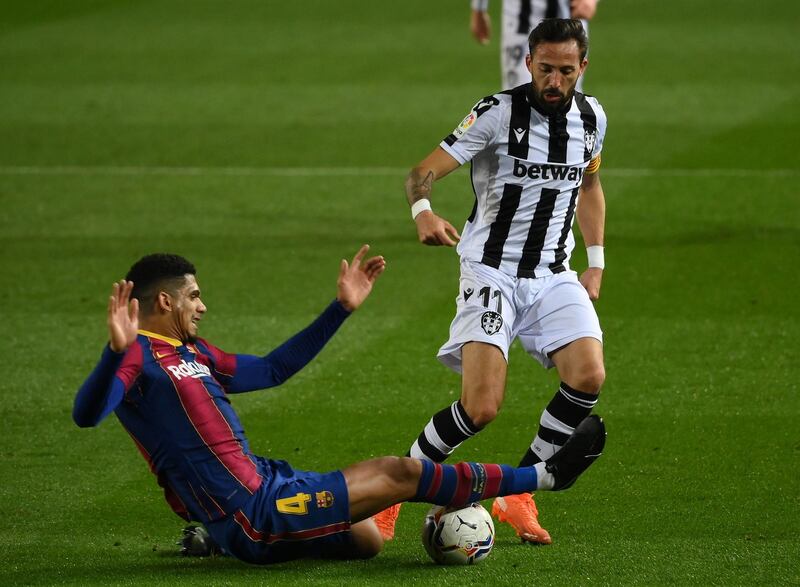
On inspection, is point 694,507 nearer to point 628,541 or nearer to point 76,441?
point 628,541

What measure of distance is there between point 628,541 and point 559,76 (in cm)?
193

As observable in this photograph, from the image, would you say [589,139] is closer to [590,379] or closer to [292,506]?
[590,379]

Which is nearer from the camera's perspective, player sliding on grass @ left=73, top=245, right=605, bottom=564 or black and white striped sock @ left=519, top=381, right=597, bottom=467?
player sliding on grass @ left=73, top=245, right=605, bottom=564

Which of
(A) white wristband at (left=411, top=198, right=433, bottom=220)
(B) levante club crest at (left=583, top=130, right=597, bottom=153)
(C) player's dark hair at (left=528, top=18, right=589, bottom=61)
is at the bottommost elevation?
(A) white wristband at (left=411, top=198, right=433, bottom=220)

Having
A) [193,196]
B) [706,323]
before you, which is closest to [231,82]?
[193,196]

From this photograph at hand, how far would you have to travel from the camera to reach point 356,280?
5.68 metres

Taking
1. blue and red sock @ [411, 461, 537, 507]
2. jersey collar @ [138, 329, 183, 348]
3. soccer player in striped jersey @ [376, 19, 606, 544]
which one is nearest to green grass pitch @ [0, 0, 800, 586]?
blue and red sock @ [411, 461, 537, 507]

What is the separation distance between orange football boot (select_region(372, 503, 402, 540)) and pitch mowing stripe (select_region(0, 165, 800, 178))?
24.8 feet

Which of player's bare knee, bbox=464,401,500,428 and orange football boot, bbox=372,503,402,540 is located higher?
player's bare knee, bbox=464,401,500,428

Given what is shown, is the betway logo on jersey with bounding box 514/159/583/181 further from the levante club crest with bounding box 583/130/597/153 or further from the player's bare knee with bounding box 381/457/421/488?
the player's bare knee with bounding box 381/457/421/488

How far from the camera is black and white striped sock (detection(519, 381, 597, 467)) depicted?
588 cm

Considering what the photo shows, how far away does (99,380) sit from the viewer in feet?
15.9

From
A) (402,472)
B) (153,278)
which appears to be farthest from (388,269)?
(402,472)

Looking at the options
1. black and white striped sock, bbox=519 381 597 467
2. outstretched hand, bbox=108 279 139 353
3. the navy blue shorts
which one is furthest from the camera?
black and white striped sock, bbox=519 381 597 467
